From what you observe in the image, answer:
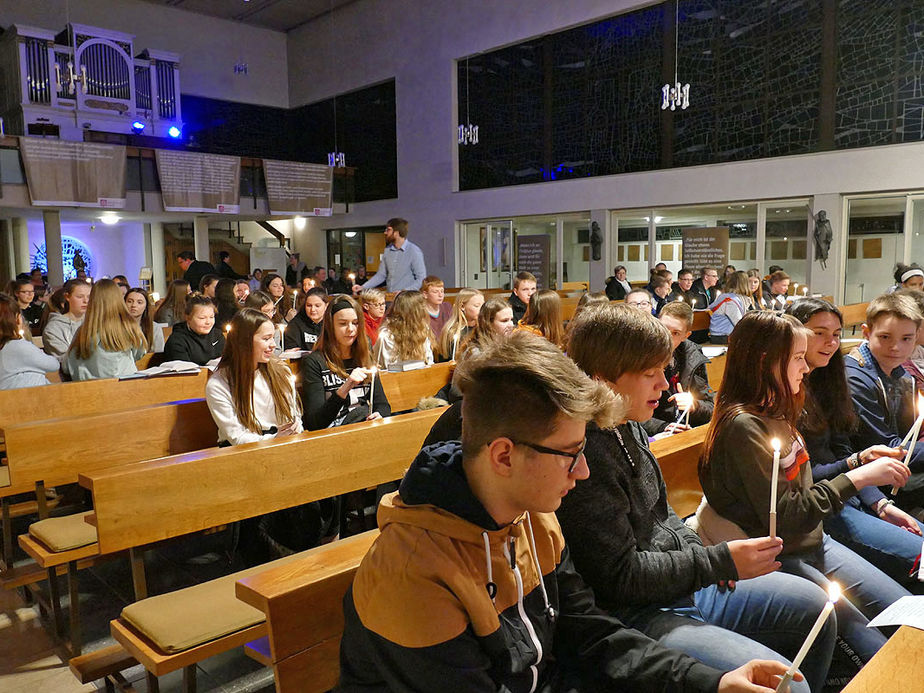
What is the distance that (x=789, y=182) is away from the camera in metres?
11.5

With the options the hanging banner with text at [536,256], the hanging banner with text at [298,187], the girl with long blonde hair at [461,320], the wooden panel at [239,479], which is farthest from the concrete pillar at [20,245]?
the wooden panel at [239,479]

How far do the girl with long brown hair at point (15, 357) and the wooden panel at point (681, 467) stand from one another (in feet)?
Answer: 12.6

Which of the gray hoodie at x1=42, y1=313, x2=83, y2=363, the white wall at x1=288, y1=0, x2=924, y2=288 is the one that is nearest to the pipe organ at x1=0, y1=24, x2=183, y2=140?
the white wall at x1=288, y1=0, x2=924, y2=288

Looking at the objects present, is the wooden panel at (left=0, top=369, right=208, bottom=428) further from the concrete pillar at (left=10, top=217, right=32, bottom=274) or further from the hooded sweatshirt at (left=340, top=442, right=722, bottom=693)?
the concrete pillar at (left=10, top=217, right=32, bottom=274)

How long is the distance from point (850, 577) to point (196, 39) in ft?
66.2

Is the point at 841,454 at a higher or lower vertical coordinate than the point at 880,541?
higher

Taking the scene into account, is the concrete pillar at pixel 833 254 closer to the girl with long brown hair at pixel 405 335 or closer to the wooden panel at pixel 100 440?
the girl with long brown hair at pixel 405 335

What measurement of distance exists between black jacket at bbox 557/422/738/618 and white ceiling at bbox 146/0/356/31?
1905 cm

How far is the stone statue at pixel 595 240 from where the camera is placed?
45.5 ft

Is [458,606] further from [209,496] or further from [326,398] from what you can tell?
[326,398]

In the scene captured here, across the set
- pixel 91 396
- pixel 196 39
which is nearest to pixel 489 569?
pixel 91 396

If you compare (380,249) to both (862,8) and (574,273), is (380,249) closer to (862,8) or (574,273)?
(574,273)

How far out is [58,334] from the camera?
19.0ft

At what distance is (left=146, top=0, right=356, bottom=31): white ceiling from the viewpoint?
1780cm
